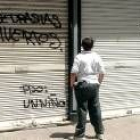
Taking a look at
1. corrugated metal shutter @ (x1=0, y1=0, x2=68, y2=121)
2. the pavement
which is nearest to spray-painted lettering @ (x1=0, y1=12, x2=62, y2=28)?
corrugated metal shutter @ (x1=0, y1=0, x2=68, y2=121)

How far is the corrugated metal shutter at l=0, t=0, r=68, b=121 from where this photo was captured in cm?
902

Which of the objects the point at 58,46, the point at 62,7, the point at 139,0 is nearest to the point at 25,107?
the point at 58,46

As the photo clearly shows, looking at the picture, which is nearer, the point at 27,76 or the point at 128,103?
the point at 27,76

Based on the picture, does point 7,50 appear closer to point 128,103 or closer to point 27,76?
point 27,76

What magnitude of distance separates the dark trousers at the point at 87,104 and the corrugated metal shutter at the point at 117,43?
1442 millimetres

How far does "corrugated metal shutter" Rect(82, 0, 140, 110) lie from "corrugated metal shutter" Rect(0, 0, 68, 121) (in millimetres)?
569

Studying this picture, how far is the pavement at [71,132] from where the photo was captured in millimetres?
8742

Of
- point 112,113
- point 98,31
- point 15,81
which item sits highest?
point 98,31

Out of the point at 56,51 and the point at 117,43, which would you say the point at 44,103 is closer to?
the point at 56,51

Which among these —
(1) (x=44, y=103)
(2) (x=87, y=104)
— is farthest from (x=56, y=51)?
(2) (x=87, y=104)

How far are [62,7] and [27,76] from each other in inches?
52.5

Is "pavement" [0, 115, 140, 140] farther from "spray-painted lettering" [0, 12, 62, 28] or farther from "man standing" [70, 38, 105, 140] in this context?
"spray-painted lettering" [0, 12, 62, 28]

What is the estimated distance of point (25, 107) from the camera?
9.29 meters

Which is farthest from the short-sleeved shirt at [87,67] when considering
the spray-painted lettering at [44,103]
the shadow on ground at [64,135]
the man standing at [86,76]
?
the spray-painted lettering at [44,103]
